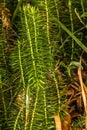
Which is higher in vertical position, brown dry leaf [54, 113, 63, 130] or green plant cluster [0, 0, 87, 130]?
green plant cluster [0, 0, 87, 130]

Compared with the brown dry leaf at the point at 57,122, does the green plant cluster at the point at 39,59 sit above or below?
above

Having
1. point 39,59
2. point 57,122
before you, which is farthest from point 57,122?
point 39,59

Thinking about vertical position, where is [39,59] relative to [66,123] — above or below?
above

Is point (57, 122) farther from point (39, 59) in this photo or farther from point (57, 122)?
point (39, 59)

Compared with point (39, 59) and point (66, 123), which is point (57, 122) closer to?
point (66, 123)

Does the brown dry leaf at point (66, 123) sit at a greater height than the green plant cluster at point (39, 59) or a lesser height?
lesser

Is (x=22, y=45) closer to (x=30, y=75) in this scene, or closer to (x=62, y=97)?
(x=30, y=75)

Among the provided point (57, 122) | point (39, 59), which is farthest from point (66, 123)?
point (39, 59)

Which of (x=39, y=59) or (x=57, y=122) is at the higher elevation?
(x=39, y=59)

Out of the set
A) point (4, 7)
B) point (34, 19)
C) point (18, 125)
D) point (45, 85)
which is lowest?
point (18, 125)

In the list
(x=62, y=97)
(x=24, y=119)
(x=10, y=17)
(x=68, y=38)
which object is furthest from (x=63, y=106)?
(x=10, y=17)

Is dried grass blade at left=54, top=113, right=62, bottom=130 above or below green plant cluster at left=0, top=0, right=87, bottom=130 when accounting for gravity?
below
